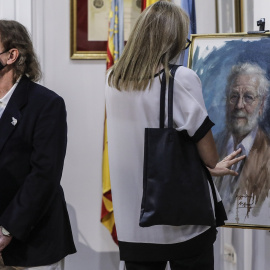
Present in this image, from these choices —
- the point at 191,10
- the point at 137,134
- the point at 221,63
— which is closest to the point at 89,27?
the point at 191,10

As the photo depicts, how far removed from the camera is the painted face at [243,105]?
8.72 ft

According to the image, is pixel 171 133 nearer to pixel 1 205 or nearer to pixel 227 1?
pixel 1 205

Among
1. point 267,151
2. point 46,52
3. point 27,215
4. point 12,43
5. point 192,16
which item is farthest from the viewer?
point 46,52

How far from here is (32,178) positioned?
2.22 meters

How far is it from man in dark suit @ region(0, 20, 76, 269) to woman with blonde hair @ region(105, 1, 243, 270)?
0.28 metres

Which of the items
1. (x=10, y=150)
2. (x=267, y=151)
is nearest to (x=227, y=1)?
(x=267, y=151)

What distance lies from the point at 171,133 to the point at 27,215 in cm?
65

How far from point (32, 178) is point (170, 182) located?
0.56 metres

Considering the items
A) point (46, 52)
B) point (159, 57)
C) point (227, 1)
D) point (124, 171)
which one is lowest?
point (124, 171)

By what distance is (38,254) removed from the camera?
7.27 ft

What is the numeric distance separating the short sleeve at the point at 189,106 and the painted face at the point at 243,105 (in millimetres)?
702

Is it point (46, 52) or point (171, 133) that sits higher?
point (46, 52)

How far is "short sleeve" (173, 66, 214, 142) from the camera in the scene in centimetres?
198

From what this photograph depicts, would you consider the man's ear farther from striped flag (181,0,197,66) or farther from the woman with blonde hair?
striped flag (181,0,197,66)
